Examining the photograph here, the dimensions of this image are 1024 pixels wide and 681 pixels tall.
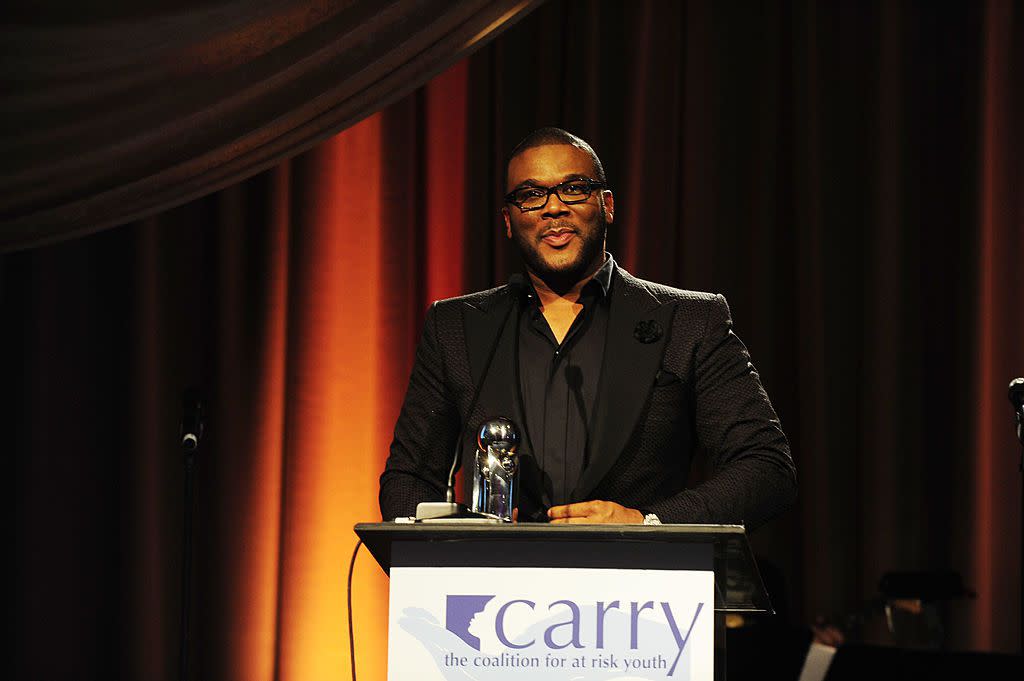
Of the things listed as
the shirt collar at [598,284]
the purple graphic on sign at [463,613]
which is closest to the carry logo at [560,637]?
the purple graphic on sign at [463,613]

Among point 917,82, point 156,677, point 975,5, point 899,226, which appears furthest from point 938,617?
point 156,677

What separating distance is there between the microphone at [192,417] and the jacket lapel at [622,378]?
140 centimetres

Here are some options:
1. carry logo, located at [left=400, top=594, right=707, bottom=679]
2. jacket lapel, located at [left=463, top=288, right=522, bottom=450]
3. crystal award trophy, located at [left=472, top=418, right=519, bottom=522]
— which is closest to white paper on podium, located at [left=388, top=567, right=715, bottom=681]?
carry logo, located at [left=400, top=594, right=707, bottom=679]

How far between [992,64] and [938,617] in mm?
1877

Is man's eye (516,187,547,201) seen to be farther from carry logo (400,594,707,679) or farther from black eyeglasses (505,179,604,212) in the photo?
carry logo (400,594,707,679)

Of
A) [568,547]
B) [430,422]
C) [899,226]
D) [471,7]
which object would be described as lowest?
[568,547]

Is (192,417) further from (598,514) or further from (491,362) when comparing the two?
(598,514)

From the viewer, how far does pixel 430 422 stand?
2.46m

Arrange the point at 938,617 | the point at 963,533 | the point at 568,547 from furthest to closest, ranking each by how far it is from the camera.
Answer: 1. the point at 963,533
2. the point at 938,617
3. the point at 568,547

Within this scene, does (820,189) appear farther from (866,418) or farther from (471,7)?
(471,7)

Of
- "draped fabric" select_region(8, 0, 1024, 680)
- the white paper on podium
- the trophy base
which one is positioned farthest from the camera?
"draped fabric" select_region(8, 0, 1024, 680)

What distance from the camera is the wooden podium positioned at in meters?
1.60

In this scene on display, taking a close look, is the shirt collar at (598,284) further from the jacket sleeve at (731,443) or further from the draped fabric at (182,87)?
the draped fabric at (182,87)

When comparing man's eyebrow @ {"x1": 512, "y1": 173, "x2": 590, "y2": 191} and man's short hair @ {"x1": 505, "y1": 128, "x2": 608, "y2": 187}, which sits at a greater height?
man's short hair @ {"x1": 505, "y1": 128, "x2": 608, "y2": 187}
